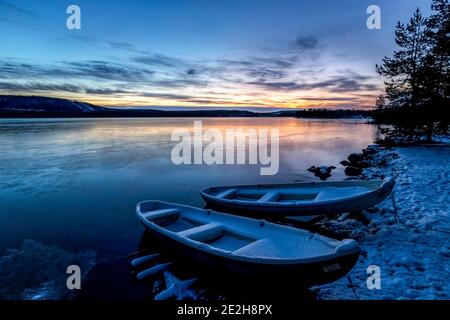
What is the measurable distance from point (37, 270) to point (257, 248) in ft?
18.7

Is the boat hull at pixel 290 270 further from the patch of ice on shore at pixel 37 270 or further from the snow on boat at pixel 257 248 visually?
the patch of ice on shore at pixel 37 270

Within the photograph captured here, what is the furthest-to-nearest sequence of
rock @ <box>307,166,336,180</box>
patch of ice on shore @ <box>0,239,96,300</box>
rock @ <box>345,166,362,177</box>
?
1. rock @ <box>307,166,336,180</box>
2. rock @ <box>345,166,362,177</box>
3. patch of ice on shore @ <box>0,239,96,300</box>

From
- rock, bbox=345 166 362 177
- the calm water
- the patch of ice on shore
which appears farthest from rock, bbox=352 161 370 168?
the patch of ice on shore

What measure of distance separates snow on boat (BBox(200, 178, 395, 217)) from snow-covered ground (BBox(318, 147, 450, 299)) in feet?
2.70

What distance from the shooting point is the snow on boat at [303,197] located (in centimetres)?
Result: 827

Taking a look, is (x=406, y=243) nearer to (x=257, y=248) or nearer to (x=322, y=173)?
(x=257, y=248)

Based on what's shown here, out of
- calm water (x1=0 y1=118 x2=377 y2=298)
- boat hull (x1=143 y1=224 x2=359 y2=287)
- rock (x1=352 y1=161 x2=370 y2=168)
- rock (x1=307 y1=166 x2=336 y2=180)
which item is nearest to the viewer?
boat hull (x1=143 y1=224 x2=359 y2=287)

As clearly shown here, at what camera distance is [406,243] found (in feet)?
22.6

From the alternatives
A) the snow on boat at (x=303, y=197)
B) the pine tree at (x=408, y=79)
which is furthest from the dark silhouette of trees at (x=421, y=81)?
the snow on boat at (x=303, y=197)

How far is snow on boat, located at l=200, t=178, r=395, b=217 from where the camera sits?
8.27 m

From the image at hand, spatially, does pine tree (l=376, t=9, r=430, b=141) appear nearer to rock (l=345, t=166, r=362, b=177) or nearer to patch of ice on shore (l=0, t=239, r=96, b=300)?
rock (l=345, t=166, r=362, b=177)

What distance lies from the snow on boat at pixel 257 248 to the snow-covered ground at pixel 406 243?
0.65 m

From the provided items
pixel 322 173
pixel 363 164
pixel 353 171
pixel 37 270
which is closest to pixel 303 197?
pixel 322 173
